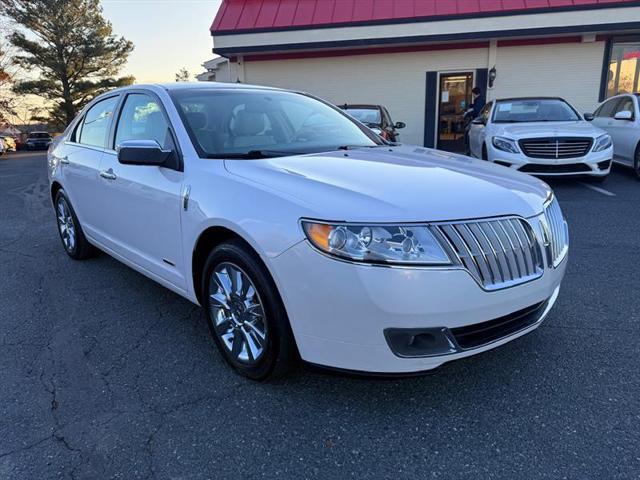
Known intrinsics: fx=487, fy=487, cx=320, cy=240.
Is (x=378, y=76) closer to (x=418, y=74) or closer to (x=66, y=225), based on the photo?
(x=418, y=74)

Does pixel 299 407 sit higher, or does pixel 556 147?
pixel 556 147

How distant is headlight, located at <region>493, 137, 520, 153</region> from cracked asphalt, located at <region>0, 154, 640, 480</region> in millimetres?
4432

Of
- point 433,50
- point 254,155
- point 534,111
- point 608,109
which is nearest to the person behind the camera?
point 254,155

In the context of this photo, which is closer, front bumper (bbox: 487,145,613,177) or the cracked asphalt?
the cracked asphalt

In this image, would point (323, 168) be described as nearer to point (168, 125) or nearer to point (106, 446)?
point (168, 125)

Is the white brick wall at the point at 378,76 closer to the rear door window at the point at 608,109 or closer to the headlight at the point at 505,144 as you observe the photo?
the rear door window at the point at 608,109

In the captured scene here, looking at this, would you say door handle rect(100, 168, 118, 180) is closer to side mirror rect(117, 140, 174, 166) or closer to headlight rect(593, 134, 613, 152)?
side mirror rect(117, 140, 174, 166)

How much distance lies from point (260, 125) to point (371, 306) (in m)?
1.81

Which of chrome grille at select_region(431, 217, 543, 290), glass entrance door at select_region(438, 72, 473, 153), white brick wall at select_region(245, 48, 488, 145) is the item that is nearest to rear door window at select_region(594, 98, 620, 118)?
white brick wall at select_region(245, 48, 488, 145)

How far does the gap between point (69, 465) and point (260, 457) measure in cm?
83

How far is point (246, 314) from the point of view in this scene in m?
2.57

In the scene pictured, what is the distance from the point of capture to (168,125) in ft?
10.2

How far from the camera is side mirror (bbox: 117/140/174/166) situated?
2854mm

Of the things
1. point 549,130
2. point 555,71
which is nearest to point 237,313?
point 549,130
